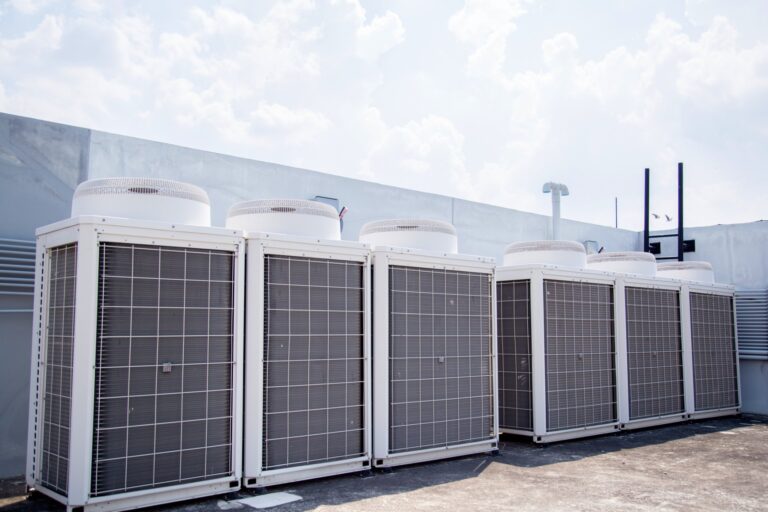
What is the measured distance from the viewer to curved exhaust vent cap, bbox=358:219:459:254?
7.76 meters

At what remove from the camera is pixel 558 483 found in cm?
671

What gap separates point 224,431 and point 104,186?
2.51 meters

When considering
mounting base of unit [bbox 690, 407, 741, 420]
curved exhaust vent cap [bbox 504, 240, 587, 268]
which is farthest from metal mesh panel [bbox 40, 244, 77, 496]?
mounting base of unit [bbox 690, 407, 741, 420]

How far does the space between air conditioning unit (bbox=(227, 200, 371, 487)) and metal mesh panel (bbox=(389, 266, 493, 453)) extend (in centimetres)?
49

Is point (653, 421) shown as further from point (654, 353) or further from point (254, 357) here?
point (254, 357)

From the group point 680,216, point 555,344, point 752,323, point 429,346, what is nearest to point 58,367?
point 429,346

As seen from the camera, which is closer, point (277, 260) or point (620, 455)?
point (277, 260)

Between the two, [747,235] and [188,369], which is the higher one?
[747,235]

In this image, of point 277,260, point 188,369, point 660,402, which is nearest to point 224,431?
point 188,369

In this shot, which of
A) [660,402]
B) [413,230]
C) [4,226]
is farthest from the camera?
[660,402]

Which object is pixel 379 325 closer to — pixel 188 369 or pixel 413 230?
pixel 413 230

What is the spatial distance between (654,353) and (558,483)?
482 cm

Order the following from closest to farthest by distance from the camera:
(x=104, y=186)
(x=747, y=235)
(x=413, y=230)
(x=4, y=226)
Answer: (x=104, y=186) → (x=4, y=226) → (x=413, y=230) → (x=747, y=235)

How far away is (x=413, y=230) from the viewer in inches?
306
